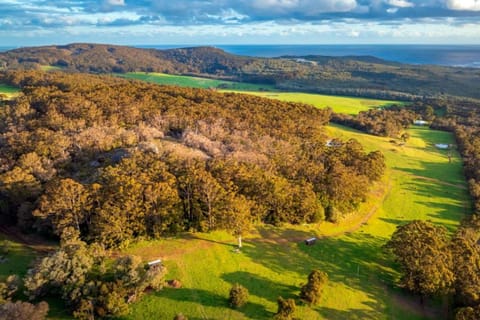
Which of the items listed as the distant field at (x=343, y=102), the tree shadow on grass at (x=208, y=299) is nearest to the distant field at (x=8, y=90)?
the tree shadow on grass at (x=208, y=299)

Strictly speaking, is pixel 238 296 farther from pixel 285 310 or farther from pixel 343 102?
pixel 343 102

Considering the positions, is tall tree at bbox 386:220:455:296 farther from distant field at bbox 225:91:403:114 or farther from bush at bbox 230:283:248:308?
distant field at bbox 225:91:403:114

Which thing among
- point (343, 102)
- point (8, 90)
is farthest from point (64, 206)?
point (343, 102)

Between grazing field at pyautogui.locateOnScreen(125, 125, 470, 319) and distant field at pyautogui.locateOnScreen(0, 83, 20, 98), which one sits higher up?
distant field at pyautogui.locateOnScreen(0, 83, 20, 98)

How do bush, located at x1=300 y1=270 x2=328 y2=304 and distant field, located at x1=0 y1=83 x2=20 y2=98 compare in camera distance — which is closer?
bush, located at x1=300 y1=270 x2=328 y2=304

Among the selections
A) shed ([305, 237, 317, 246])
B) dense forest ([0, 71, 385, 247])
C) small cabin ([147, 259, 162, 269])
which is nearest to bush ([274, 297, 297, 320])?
dense forest ([0, 71, 385, 247])

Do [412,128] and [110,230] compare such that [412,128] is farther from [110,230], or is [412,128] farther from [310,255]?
[110,230]
